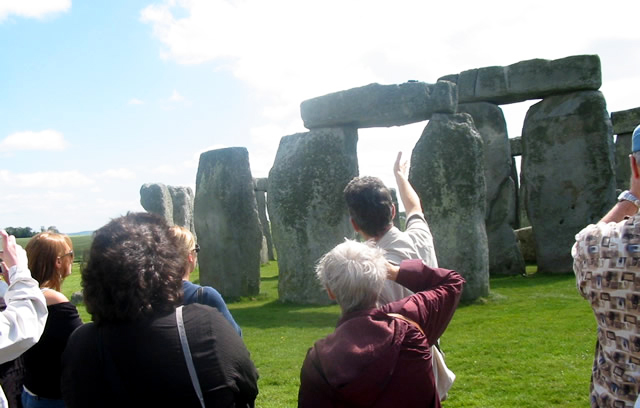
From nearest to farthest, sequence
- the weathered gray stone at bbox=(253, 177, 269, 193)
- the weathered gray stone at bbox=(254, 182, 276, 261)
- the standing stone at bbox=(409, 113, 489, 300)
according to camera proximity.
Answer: the standing stone at bbox=(409, 113, 489, 300), the weathered gray stone at bbox=(253, 177, 269, 193), the weathered gray stone at bbox=(254, 182, 276, 261)

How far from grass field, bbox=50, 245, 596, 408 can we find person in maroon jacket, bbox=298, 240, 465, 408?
2.49 meters

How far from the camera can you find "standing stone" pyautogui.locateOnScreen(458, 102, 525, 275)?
11.6 meters

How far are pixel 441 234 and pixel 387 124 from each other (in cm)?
179

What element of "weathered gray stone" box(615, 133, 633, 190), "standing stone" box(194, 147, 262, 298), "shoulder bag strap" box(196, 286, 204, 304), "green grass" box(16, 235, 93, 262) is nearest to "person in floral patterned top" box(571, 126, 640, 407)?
"shoulder bag strap" box(196, 286, 204, 304)

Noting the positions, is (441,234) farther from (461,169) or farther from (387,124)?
(387,124)

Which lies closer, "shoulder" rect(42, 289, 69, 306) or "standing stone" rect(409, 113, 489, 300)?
"shoulder" rect(42, 289, 69, 306)

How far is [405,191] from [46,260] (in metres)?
1.71

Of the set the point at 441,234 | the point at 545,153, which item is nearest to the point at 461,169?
the point at 441,234

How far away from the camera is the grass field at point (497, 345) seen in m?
4.49

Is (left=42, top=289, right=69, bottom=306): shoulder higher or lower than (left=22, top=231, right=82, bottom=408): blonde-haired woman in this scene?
higher

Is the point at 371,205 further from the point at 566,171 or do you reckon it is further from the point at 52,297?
the point at 566,171

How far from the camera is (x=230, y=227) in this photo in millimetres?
10258

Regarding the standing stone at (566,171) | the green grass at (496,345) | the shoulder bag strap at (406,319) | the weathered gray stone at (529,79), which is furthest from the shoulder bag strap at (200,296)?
the weathered gray stone at (529,79)

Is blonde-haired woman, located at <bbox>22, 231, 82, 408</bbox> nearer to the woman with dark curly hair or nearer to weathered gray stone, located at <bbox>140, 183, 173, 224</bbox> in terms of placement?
the woman with dark curly hair
